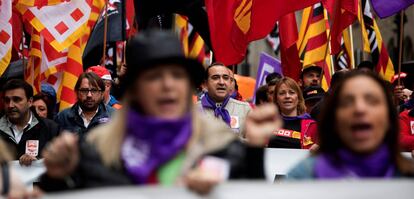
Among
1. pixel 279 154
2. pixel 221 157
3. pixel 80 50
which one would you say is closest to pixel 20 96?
pixel 279 154

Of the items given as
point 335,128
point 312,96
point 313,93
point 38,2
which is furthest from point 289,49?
point 335,128

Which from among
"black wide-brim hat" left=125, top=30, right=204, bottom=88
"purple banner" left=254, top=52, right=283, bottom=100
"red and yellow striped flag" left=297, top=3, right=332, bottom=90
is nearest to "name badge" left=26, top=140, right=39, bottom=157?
"black wide-brim hat" left=125, top=30, right=204, bottom=88

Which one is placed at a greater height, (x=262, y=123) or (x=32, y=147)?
(x=262, y=123)

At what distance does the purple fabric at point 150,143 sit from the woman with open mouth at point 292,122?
13.1 feet

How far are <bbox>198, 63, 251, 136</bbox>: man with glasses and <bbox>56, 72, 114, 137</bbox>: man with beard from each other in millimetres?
954

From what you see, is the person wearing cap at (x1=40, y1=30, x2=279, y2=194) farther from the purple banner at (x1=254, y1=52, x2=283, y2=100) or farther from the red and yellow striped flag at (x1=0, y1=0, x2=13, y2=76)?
the purple banner at (x1=254, y1=52, x2=283, y2=100)

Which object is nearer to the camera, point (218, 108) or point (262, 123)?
point (262, 123)

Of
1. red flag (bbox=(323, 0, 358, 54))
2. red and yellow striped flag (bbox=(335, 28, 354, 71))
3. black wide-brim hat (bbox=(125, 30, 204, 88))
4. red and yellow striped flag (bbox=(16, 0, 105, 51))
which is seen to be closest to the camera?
black wide-brim hat (bbox=(125, 30, 204, 88))

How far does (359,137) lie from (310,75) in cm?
718

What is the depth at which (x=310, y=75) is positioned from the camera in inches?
431

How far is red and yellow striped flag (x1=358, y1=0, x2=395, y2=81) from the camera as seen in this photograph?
39.4ft

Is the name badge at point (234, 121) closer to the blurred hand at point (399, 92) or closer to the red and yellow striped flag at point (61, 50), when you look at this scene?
the blurred hand at point (399, 92)

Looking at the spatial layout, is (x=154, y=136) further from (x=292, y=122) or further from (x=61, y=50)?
(x=61, y=50)

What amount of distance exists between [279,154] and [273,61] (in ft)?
24.6
